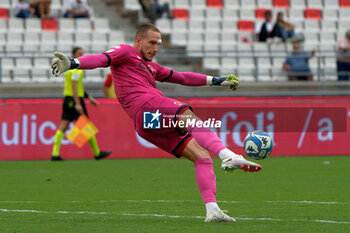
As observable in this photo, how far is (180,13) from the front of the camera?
2353 cm

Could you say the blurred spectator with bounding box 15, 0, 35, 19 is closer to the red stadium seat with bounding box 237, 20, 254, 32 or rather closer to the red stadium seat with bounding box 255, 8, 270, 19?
the red stadium seat with bounding box 237, 20, 254, 32

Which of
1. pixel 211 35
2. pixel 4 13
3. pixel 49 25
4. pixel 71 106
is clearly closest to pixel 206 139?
pixel 71 106

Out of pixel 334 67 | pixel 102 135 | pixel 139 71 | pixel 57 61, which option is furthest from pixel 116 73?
pixel 334 67

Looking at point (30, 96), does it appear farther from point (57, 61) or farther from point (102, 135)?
point (57, 61)

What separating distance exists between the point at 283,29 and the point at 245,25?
1.72 metres

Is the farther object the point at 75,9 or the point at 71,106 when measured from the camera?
the point at 75,9

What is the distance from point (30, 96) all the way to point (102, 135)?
2209 millimetres

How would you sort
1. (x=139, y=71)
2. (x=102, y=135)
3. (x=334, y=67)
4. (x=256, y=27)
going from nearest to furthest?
(x=139, y=71) < (x=102, y=135) < (x=334, y=67) < (x=256, y=27)

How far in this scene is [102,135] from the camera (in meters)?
17.0

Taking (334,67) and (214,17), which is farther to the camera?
(214,17)

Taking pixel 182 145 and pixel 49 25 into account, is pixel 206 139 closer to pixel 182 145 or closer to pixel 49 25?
pixel 182 145

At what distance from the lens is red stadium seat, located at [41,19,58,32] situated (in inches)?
842

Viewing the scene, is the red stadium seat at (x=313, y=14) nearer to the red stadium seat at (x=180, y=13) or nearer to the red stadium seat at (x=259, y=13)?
the red stadium seat at (x=259, y=13)

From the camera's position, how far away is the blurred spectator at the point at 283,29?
2193cm
